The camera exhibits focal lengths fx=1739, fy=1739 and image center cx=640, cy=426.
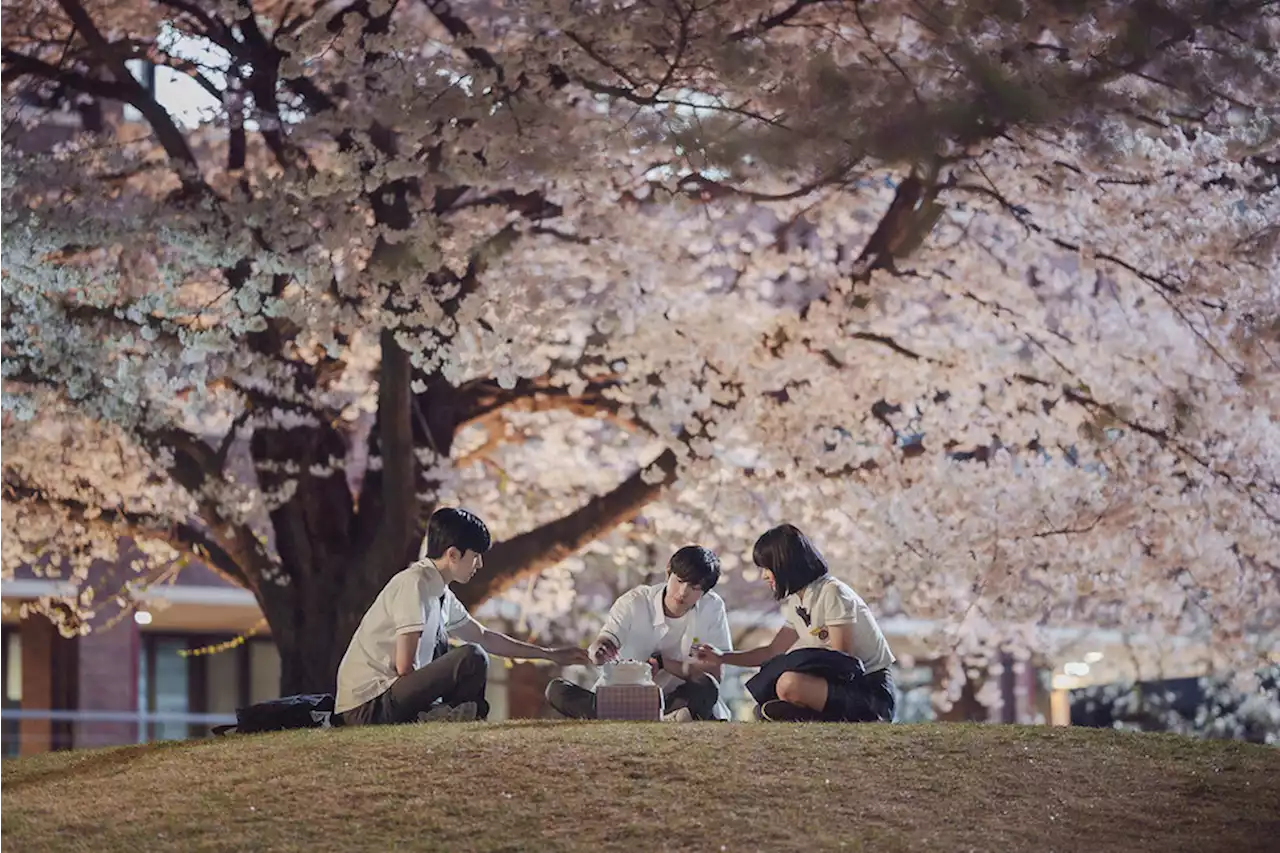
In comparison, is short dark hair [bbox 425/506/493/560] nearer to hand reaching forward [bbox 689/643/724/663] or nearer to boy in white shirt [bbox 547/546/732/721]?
boy in white shirt [bbox 547/546/732/721]

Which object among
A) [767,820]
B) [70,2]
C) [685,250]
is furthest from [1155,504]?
[70,2]

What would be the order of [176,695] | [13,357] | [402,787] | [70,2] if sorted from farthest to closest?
[176,695] < [70,2] < [13,357] < [402,787]

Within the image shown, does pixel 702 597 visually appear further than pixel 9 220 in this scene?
No

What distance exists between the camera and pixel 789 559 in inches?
333

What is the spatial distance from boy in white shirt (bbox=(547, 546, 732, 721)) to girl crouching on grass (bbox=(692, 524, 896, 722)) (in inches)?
16.2

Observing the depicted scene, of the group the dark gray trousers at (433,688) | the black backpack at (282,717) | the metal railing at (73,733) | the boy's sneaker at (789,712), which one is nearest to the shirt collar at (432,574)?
the dark gray trousers at (433,688)

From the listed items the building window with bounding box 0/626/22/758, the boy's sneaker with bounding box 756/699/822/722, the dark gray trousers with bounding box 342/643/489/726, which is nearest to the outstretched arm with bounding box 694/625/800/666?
the boy's sneaker with bounding box 756/699/822/722

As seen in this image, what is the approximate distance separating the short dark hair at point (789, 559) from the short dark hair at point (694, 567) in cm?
31

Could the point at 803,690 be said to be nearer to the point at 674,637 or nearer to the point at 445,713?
the point at 674,637

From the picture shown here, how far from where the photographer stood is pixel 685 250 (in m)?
13.3

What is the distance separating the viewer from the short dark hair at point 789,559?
334 inches

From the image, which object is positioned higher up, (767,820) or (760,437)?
(760,437)

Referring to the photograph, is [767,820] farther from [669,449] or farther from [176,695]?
[176,695]

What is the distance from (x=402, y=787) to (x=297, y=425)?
19.7 ft
